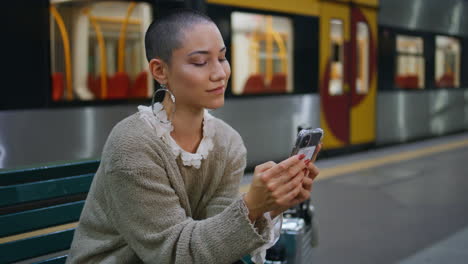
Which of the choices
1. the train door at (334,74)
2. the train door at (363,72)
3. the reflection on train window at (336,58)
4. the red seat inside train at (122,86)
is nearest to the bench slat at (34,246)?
the red seat inside train at (122,86)

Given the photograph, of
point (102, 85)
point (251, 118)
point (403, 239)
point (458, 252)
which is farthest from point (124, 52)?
point (458, 252)

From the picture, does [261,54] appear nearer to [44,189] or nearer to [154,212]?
[44,189]

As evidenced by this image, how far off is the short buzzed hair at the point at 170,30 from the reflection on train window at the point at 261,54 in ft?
17.2

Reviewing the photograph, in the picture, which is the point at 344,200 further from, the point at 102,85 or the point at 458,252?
the point at 102,85

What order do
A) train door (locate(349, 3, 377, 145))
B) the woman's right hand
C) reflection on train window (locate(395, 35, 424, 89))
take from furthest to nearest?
reflection on train window (locate(395, 35, 424, 89)) < train door (locate(349, 3, 377, 145)) < the woman's right hand

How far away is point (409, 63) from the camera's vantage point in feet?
34.8

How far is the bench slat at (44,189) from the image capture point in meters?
1.67

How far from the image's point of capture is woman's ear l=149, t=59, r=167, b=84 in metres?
1.48

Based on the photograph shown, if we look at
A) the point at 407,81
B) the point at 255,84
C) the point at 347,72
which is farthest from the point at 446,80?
the point at 255,84

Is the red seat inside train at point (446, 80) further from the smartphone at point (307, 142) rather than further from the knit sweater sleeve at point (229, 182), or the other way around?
the smartphone at point (307, 142)

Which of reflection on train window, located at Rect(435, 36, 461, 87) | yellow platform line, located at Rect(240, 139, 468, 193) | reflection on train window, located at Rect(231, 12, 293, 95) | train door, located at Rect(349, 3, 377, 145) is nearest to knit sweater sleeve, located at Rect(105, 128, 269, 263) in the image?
yellow platform line, located at Rect(240, 139, 468, 193)

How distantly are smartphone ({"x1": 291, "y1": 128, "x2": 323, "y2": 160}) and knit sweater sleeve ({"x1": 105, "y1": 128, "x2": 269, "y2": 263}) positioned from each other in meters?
0.18

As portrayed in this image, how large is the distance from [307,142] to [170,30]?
42 centimetres

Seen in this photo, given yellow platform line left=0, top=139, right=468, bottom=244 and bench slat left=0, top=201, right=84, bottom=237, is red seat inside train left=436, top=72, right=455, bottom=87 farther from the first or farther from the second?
bench slat left=0, top=201, right=84, bottom=237
